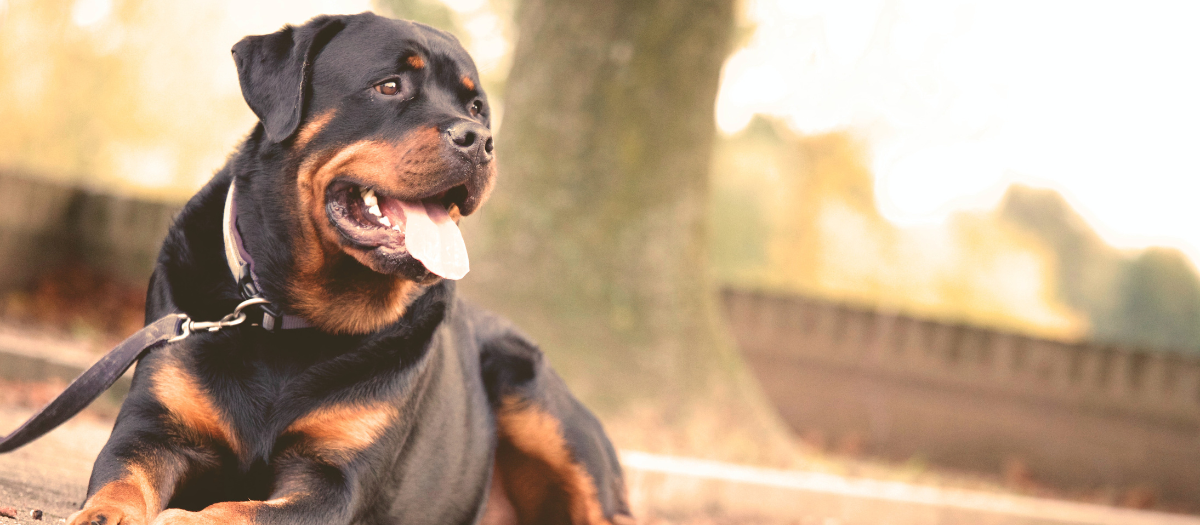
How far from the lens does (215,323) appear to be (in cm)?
269

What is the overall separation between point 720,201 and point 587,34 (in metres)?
12.0

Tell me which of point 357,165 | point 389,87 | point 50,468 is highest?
point 389,87

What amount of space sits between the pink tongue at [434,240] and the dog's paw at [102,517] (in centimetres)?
98

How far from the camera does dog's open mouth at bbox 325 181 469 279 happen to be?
2.78 m

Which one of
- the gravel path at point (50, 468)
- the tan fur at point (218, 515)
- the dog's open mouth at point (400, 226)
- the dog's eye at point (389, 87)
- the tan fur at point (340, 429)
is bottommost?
the gravel path at point (50, 468)

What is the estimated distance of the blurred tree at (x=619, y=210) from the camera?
618 cm

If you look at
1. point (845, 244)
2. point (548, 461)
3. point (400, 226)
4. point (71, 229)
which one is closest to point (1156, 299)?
point (845, 244)

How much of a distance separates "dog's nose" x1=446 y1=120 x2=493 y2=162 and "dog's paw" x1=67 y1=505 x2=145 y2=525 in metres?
1.31

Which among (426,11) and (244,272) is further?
(426,11)

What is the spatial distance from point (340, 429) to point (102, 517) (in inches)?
25.6

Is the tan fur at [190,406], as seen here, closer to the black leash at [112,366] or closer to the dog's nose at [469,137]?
the black leash at [112,366]

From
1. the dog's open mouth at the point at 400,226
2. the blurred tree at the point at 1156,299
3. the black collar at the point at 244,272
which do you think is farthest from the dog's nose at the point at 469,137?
the blurred tree at the point at 1156,299

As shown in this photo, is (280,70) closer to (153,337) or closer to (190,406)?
(153,337)

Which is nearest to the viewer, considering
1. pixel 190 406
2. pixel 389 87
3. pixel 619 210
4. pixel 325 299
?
pixel 190 406
